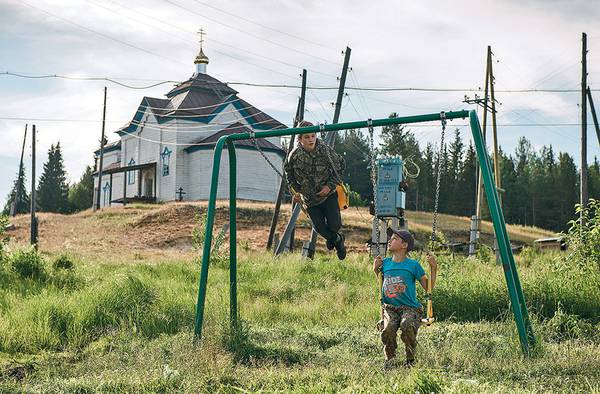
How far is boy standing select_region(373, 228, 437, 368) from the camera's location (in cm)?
749

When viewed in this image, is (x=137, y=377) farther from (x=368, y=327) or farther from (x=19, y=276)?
(x=19, y=276)

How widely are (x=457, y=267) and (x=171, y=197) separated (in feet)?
110

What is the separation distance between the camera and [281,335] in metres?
9.84

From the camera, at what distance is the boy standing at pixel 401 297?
295 inches

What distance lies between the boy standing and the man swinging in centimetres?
215

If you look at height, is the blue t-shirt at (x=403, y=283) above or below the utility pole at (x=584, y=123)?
below

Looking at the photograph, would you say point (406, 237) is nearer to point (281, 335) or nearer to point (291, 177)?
point (291, 177)

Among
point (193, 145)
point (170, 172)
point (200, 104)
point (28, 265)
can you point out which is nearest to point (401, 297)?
point (28, 265)

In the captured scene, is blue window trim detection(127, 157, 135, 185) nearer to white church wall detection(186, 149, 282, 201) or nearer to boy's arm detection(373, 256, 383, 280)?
white church wall detection(186, 149, 282, 201)

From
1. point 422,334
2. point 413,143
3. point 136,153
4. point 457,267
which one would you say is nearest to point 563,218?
point 413,143

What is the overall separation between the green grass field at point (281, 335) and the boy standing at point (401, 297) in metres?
0.28

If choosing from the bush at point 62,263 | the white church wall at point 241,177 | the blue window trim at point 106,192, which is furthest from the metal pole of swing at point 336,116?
the blue window trim at point 106,192

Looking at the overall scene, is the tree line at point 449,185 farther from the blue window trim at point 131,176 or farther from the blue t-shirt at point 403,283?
the blue t-shirt at point 403,283

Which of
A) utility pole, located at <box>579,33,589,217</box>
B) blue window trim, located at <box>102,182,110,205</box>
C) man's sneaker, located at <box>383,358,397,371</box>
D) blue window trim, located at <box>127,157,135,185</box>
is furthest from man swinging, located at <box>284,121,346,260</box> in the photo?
blue window trim, located at <box>102,182,110,205</box>
